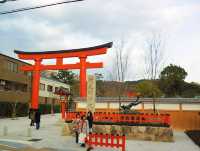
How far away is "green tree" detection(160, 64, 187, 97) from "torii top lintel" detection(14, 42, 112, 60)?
76.1 ft

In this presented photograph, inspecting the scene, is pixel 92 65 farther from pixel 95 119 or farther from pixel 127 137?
pixel 127 137

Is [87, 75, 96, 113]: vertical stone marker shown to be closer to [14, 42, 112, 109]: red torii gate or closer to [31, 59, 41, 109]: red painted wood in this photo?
[14, 42, 112, 109]: red torii gate

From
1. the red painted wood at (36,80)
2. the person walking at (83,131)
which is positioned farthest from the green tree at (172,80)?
the person walking at (83,131)

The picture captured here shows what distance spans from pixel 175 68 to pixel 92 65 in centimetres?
2475

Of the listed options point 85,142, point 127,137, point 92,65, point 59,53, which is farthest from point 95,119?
point 59,53

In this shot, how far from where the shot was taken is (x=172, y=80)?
4950cm

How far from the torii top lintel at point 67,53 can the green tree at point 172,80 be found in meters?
23.2

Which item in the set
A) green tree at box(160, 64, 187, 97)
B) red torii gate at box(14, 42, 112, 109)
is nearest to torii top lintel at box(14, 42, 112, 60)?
red torii gate at box(14, 42, 112, 109)

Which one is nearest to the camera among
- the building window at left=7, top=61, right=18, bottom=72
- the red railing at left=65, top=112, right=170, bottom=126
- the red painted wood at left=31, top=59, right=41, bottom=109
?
the red railing at left=65, top=112, right=170, bottom=126

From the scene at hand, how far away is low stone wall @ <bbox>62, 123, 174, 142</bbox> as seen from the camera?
19.1 metres

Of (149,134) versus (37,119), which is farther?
(37,119)

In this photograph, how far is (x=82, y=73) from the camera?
29.6 metres

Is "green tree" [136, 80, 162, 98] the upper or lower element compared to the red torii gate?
lower

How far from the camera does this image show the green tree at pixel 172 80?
48969mm
